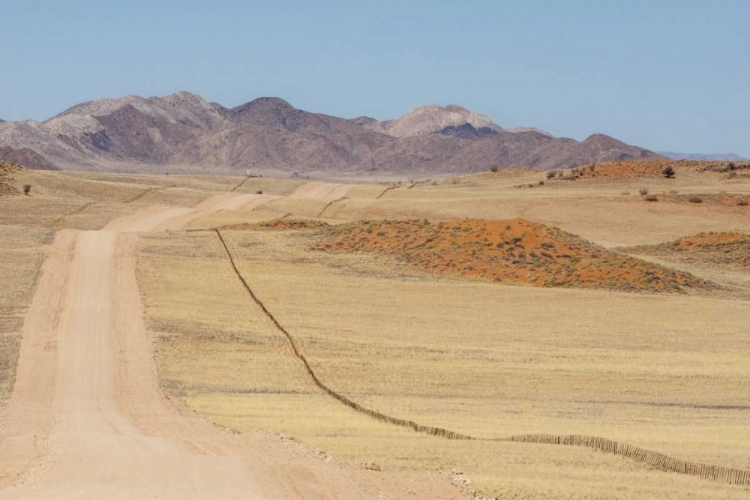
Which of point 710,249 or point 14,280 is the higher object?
point 14,280

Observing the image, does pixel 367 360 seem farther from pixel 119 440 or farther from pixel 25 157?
pixel 25 157

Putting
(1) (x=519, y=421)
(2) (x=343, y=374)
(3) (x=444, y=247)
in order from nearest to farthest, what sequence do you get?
(1) (x=519, y=421), (2) (x=343, y=374), (3) (x=444, y=247)

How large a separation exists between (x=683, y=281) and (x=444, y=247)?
9.78m

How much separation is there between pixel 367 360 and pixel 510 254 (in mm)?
20155

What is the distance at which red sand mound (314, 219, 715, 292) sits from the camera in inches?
1676

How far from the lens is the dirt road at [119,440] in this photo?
45.7 feet

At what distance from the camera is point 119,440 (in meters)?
17.2

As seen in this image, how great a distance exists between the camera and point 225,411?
2072cm

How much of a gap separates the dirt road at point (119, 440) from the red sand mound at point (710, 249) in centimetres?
2917

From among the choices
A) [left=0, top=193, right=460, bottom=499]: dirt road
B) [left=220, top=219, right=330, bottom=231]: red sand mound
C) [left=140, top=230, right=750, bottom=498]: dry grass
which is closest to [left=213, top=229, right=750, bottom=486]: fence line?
[left=140, top=230, right=750, bottom=498]: dry grass

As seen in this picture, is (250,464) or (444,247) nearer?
(250,464)

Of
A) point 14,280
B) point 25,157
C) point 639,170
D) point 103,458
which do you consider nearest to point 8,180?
point 14,280

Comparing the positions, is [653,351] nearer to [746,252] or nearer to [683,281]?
[683,281]

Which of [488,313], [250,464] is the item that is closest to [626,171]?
[488,313]
